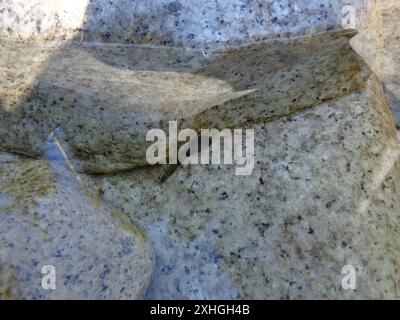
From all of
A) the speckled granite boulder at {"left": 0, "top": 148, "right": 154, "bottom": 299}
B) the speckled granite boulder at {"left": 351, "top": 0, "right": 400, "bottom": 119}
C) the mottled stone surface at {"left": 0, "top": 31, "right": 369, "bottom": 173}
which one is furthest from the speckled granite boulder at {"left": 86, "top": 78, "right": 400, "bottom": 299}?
the speckled granite boulder at {"left": 351, "top": 0, "right": 400, "bottom": 119}

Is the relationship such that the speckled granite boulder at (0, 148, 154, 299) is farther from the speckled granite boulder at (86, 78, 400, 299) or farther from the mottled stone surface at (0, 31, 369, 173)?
the mottled stone surface at (0, 31, 369, 173)

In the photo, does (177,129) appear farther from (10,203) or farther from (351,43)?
(351,43)

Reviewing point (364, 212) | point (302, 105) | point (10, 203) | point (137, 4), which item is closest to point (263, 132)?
point (302, 105)

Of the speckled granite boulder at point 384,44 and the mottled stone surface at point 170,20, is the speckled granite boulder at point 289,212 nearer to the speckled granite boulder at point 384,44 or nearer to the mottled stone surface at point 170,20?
the speckled granite boulder at point 384,44

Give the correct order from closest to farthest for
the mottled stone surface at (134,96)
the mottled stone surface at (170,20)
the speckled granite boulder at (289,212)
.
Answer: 1. the speckled granite boulder at (289,212)
2. the mottled stone surface at (134,96)
3. the mottled stone surface at (170,20)

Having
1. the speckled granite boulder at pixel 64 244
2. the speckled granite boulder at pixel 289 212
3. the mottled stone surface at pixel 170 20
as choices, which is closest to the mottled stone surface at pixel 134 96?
the speckled granite boulder at pixel 289 212

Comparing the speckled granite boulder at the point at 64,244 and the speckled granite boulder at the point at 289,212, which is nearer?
the speckled granite boulder at the point at 64,244
